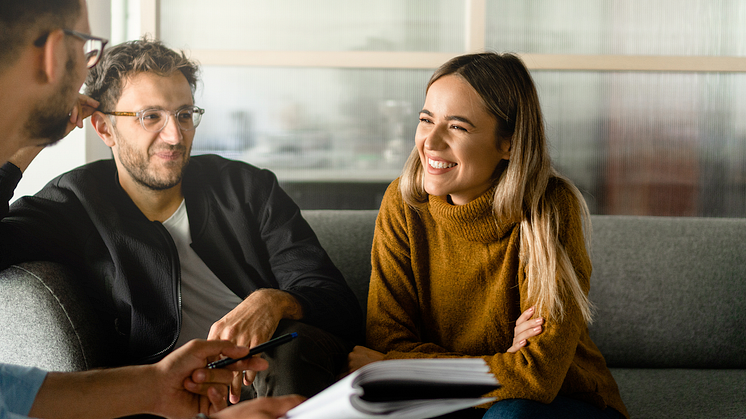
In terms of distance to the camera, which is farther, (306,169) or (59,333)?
(306,169)

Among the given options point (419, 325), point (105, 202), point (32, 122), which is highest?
point (32, 122)

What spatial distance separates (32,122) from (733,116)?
205cm

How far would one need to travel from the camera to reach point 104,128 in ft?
3.77

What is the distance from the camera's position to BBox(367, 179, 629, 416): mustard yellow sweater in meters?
1.09

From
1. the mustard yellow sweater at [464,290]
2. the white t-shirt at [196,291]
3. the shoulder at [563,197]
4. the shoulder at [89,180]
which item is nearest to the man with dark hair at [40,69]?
the shoulder at [89,180]

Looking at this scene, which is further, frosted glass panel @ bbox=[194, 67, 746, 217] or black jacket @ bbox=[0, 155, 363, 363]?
frosted glass panel @ bbox=[194, 67, 746, 217]

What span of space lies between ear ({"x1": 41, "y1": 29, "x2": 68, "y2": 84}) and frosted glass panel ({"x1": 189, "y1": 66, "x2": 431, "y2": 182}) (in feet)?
1.59

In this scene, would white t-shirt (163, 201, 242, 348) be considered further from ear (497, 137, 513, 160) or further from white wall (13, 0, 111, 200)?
ear (497, 137, 513, 160)

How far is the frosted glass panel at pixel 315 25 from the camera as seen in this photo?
148 centimetres

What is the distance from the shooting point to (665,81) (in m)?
1.65

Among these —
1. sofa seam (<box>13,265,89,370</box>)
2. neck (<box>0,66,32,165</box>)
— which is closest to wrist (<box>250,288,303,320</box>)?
sofa seam (<box>13,265,89,370</box>)

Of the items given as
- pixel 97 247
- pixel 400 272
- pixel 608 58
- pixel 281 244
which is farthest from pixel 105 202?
pixel 608 58

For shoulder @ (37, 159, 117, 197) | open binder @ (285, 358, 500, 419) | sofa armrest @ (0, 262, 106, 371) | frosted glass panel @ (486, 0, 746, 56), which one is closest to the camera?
open binder @ (285, 358, 500, 419)

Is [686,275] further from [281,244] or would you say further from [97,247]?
[97,247]
